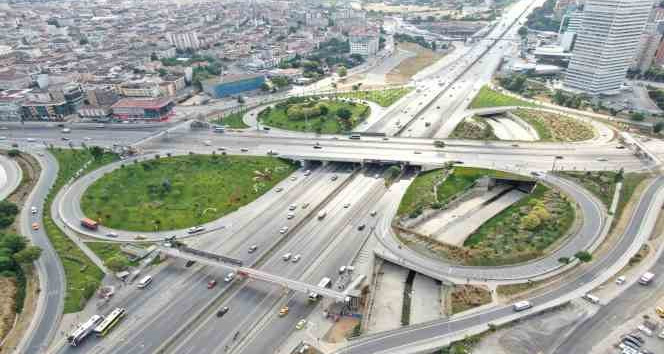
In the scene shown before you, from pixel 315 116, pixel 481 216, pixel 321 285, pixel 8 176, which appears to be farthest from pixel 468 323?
pixel 8 176

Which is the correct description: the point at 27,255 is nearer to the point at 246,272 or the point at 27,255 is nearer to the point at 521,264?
the point at 246,272

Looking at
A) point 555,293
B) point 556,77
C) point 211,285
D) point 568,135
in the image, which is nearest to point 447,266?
point 555,293

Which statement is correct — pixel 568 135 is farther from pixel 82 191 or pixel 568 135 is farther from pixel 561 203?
pixel 82 191

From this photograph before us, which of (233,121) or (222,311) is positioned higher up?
(233,121)

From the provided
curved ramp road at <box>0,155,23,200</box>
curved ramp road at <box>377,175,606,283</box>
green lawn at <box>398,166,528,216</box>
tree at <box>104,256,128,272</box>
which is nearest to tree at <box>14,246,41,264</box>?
tree at <box>104,256,128,272</box>

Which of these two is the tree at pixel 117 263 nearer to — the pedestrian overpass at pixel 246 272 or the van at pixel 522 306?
the pedestrian overpass at pixel 246 272
